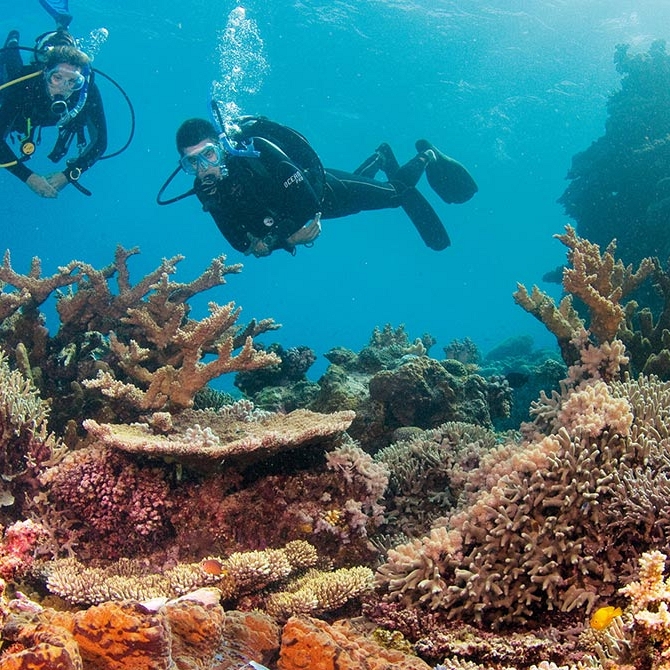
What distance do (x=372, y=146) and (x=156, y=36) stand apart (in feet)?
66.3

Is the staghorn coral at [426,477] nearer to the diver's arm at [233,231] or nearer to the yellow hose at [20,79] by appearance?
the diver's arm at [233,231]

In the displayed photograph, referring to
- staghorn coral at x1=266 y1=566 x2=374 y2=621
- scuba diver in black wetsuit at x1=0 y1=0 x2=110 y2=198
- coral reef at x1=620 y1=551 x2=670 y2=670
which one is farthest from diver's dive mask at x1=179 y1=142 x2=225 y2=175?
Answer: coral reef at x1=620 y1=551 x2=670 y2=670

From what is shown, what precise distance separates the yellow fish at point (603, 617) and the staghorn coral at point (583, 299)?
9.47 feet

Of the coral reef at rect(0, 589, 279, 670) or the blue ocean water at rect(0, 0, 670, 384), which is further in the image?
the blue ocean water at rect(0, 0, 670, 384)

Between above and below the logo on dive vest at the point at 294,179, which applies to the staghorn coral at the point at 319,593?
below

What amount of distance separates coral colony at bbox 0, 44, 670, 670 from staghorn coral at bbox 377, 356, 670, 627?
1 cm

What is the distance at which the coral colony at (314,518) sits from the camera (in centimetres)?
251

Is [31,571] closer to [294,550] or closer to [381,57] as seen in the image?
[294,550]

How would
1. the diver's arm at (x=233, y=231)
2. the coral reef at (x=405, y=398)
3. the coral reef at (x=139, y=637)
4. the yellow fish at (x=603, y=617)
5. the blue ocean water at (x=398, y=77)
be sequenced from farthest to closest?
the blue ocean water at (x=398, y=77), the diver's arm at (x=233, y=231), the coral reef at (x=405, y=398), the yellow fish at (x=603, y=617), the coral reef at (x=139, y=637)

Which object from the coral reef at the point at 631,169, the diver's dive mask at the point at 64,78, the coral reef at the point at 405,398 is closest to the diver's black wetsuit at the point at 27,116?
the diver's dive mask at the point at 64,78

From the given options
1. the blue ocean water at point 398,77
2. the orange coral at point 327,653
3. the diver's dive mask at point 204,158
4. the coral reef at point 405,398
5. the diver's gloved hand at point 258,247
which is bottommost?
the orange coral at point 327,653

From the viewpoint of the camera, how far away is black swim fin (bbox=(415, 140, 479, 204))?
12.2m

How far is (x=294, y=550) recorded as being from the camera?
362cm

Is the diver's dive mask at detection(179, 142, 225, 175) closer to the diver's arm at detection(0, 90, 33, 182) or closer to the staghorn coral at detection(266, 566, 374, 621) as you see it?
the diver's arm at detection(0, 90, 33, 182)
